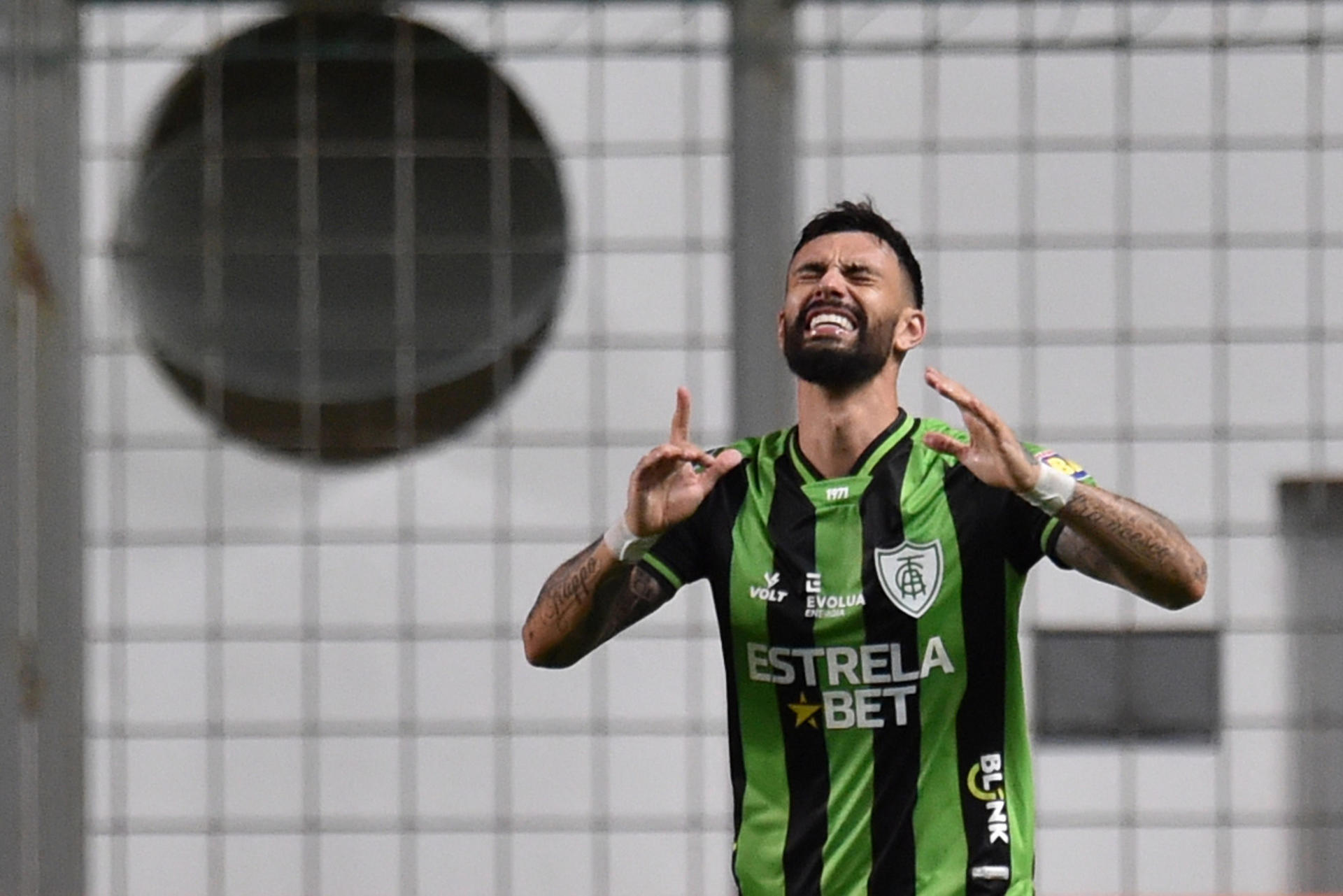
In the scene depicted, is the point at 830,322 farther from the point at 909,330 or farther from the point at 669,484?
the point at 669,484

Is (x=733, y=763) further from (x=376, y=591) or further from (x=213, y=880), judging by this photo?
(x=213, y=880)

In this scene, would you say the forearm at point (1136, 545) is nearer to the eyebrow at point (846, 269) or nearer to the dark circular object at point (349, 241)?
the eyebrow at point (846, 269)

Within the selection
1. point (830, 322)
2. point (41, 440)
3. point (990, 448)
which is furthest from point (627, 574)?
point (41, 440)

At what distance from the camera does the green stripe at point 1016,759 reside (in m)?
3.30

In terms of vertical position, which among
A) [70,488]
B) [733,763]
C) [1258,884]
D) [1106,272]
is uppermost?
[1106,272]

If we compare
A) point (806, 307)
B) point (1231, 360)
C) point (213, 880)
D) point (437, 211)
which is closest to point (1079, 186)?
point (1231, 360)

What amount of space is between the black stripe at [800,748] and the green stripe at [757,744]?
0.01 m

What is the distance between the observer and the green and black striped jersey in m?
3.28

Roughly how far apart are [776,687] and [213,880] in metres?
3.00

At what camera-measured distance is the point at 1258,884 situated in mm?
5742

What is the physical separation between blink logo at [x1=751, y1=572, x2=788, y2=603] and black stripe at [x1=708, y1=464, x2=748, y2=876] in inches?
2.1

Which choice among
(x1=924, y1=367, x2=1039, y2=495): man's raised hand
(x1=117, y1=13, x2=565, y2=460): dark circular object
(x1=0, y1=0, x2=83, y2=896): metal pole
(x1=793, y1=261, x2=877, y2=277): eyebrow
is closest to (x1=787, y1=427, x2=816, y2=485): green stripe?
(x1=793, y1=261, x2=877, y2=277): eyebrow

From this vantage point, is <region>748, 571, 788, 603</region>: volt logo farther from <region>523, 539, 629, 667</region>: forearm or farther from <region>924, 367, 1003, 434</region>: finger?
<region>924, 367, 1003, 434</region>: finger

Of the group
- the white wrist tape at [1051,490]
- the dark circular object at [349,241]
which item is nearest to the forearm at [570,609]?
the white wrist tape at [1051,490]
